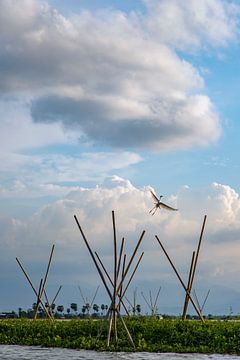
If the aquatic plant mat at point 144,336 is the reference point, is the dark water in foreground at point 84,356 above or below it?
below

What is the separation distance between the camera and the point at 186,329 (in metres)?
19.3

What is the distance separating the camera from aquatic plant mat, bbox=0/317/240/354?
691 inches

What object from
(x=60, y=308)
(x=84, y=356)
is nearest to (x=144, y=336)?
(x=84, y=356)

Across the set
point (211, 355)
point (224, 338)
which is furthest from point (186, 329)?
point (211, 355)

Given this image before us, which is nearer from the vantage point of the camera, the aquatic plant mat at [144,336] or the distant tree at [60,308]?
the aquatic plant mat at [144,336]

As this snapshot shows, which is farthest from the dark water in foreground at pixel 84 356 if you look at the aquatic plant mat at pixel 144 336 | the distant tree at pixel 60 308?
the distant tree at pixel 60 308

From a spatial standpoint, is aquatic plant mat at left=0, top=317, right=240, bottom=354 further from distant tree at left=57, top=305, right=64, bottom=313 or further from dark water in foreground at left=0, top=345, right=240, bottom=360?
distant tree at left=57, top=305, right=64, bottom=313

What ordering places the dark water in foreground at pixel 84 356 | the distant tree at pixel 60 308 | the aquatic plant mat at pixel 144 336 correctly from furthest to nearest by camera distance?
1. the distant tree at pixel 60 308
2. the aquatic plant mat at pixel 144 336
3. the dark water in foreground at pixel 84 356

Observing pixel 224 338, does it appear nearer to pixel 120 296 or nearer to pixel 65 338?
pixel 120 296

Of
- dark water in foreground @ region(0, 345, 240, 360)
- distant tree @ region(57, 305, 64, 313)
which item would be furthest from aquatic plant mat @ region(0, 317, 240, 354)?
distant tree @ region(57, 305, 64, 313)

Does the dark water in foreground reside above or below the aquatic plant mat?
below

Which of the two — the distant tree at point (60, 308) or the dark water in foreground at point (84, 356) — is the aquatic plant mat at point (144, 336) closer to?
the dark water in foreground at point (84, 356)

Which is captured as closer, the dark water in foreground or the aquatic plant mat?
the dark water in foreground

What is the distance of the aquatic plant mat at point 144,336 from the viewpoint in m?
17.5
